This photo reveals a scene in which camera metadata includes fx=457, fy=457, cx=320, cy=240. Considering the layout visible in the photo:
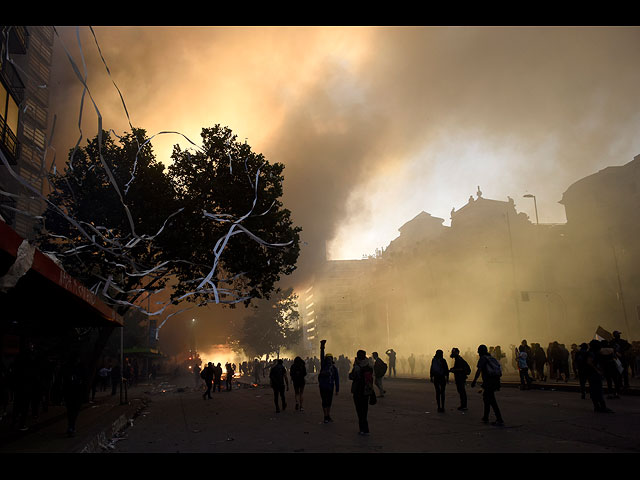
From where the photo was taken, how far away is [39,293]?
880 centimetres

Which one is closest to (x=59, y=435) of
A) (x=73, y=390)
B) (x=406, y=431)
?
(x=73, y=390)

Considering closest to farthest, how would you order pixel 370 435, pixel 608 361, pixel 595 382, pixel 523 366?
pixel 370 435
pixel 595 382
pixel 608 361
pixel 523 366

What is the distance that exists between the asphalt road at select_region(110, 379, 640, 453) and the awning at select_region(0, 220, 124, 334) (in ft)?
9.77

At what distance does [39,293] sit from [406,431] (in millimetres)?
7629

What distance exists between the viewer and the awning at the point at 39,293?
545cm

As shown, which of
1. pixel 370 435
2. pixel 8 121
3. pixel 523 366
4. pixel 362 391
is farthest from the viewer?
pixel 8 121

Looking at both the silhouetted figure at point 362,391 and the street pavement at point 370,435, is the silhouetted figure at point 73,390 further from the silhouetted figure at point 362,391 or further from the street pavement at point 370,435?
the silhouetted figure at point 362,391

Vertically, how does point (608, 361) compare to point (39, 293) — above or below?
below

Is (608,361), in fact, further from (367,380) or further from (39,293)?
(39,293)

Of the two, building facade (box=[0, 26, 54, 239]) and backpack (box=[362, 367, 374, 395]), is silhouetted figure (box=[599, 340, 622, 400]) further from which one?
building facade (box=[0, 26, 54, 239])

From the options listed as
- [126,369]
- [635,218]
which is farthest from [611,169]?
[126,369]

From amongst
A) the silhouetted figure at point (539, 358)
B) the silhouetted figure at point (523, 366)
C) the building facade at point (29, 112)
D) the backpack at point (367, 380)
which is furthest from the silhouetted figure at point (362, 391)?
the building facade at point (29, 112)

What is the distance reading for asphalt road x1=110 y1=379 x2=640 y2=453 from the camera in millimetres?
7297
